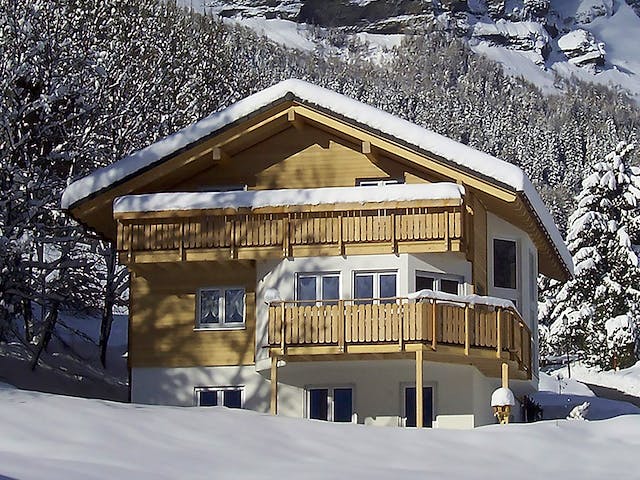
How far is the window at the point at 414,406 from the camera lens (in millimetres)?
26312

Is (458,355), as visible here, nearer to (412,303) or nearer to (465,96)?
(412,303)

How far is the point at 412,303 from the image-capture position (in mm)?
25281

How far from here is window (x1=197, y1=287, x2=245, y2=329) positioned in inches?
1080

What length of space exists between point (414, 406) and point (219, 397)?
13.0ft

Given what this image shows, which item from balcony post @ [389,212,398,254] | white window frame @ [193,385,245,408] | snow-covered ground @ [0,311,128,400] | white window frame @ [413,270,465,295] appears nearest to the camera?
balcony post @ [389,212,398,254]

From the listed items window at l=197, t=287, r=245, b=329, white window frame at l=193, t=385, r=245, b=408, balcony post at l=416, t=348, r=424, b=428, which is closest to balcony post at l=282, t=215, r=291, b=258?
window at l=197, t=287, r=245, b=329

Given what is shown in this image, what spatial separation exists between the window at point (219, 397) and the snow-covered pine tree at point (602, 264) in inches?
980

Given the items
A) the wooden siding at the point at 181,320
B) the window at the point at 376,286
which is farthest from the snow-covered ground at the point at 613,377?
the wooden siding at the point at 181,320

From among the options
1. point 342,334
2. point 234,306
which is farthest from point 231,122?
point 342,334

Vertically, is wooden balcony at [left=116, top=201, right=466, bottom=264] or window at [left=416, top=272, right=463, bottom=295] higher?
wooden balcony at [left=116, top=201, right=466, bottom=264]

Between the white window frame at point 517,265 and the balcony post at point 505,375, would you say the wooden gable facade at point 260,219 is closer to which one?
the white window frame at point 517,265

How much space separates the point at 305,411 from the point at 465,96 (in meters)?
159

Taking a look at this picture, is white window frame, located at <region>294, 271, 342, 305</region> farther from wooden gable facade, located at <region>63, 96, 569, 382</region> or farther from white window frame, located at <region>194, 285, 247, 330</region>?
white window frame, located at <region>194, 285, 247, 330</region>

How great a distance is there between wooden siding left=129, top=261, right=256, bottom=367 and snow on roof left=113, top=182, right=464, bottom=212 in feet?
4.56
